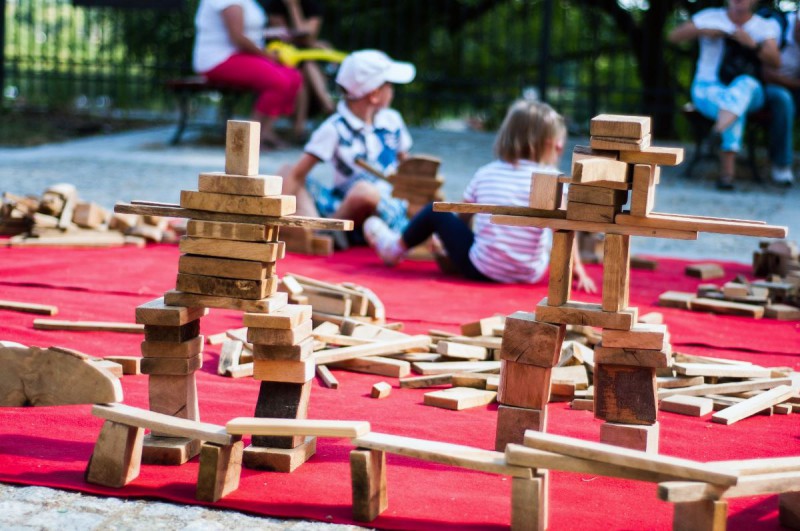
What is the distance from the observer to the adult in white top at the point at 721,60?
10.9 metres

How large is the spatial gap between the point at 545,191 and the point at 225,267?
105 centimetres

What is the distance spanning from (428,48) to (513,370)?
1330cm

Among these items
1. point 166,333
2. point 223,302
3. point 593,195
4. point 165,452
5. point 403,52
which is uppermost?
point 403,52

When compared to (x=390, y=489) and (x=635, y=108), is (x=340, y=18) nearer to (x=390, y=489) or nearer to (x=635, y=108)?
(x=635, y=108)

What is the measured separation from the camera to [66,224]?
25.4ft

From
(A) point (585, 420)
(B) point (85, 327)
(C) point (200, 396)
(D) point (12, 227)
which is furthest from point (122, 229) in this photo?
(A) point (585, 420)

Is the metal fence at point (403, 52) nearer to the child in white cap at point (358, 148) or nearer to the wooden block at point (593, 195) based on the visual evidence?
the child in white cap at point (358, 148)

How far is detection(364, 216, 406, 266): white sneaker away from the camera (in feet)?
24.1

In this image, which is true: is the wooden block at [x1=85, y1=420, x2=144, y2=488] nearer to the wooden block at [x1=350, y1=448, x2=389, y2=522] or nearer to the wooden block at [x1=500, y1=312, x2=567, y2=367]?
the wooden block at [x1=350, y1=448, x2=389, y2=522]

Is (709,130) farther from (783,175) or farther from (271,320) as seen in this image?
(271,320)

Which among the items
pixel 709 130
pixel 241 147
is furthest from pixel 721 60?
pixel 241 147

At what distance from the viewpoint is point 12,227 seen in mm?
7766

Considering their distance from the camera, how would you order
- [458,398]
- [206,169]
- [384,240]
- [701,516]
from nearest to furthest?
[701,516], [458,398], [384,240], [206,169]

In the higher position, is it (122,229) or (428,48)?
(428,48)
